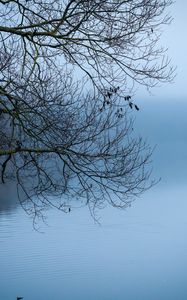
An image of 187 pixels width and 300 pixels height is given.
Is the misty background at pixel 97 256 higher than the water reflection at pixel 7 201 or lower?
lower

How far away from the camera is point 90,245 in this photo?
69.2ft

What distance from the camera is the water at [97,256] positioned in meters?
16.2

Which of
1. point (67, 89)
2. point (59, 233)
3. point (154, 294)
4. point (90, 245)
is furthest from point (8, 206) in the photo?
point (67, 89)

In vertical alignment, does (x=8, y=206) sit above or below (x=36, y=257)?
above

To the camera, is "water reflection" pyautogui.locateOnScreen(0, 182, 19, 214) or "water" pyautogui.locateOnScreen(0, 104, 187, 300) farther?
"water reflection" pyautogui.locateOnScreen(0, 182, 19, 214)

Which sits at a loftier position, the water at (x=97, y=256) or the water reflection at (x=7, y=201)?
the water reflection at (x=7, y=201)

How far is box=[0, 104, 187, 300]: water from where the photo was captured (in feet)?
53.0

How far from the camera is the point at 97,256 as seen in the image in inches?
772

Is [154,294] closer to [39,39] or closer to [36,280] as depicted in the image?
[36,280]

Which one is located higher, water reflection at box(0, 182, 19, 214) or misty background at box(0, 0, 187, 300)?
water reflection at box(0, 182, 19, 214)

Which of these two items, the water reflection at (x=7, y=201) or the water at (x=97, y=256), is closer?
the water at (x=97, y=256)

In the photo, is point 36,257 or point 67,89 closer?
point 67,89

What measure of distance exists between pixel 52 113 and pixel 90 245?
15.3m

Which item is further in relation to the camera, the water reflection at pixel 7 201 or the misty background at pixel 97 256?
the water reflection at pixel 7 201
